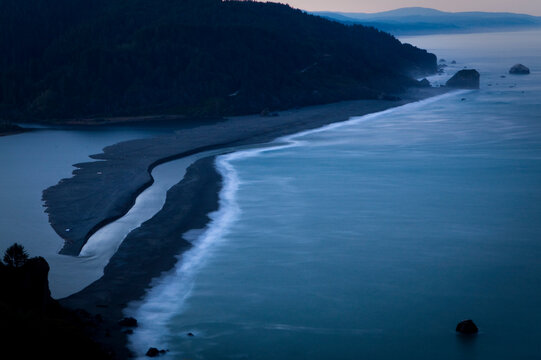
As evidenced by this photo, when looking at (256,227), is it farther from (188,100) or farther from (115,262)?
(188,100)

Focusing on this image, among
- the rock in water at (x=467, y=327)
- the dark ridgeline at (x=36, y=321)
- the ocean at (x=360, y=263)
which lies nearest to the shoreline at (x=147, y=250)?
the ocean at (x=360, y=263)

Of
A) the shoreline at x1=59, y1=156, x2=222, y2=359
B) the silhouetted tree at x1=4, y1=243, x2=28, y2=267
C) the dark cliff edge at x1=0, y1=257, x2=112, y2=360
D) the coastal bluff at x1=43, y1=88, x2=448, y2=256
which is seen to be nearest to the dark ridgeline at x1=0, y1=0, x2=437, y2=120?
the coastal bluff at x1=43, y1=88, x2=448, y2=256

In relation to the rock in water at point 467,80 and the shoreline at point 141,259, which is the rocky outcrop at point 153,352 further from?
the rock in water at point 467,80

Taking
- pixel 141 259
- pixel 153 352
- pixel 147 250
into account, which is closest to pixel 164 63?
pixel 147 250

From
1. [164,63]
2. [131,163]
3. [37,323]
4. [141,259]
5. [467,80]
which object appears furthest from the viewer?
[467,80]

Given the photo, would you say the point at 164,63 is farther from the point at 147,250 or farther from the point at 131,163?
the point at 147,250

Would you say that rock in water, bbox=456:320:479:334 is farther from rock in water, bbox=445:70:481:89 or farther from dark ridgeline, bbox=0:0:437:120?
rock in water, bbox=445:70:481:89

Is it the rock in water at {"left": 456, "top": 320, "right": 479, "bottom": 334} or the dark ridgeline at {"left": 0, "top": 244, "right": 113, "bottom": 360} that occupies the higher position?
the dark ridgeline at {"left": 0, "top": 244, "right": 113, "bottom": 360}
